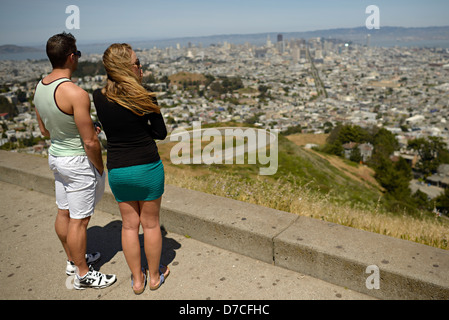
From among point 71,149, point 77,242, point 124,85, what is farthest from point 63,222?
point 124,85

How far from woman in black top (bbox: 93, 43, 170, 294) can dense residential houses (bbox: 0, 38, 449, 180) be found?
31.3 ft

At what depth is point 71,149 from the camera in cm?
204

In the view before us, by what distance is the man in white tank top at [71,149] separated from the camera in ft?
6.25

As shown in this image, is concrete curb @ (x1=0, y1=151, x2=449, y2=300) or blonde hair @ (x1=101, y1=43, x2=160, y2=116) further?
concrete curb @ (x1=0, y1=151, x2=449, y2=300)

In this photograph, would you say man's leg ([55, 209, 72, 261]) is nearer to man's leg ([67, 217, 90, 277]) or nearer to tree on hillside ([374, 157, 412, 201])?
man's leg ([67, 217, 90, 277])

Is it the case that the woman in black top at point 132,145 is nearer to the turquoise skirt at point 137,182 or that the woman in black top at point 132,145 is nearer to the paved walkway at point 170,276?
the turquoise skirt at point 137,182

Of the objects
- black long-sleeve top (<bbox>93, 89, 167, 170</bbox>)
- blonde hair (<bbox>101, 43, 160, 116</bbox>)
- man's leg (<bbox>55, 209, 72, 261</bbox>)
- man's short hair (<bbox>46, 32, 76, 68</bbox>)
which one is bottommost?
man's leg (<bbox>55, 209, 72, 261</bbox>)

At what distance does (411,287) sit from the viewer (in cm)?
187

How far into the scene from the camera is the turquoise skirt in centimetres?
191

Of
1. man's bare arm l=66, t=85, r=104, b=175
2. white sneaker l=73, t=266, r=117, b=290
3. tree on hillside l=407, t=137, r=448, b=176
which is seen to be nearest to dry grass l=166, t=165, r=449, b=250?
white sneaker l=73, t=266, r=117, b=290

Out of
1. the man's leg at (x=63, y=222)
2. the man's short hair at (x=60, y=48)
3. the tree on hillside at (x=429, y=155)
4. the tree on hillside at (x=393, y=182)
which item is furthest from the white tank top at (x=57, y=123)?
the tree on hillside at (x=429, y=155)

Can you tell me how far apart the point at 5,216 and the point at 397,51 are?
210 metres

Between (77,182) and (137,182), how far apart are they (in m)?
0.41
